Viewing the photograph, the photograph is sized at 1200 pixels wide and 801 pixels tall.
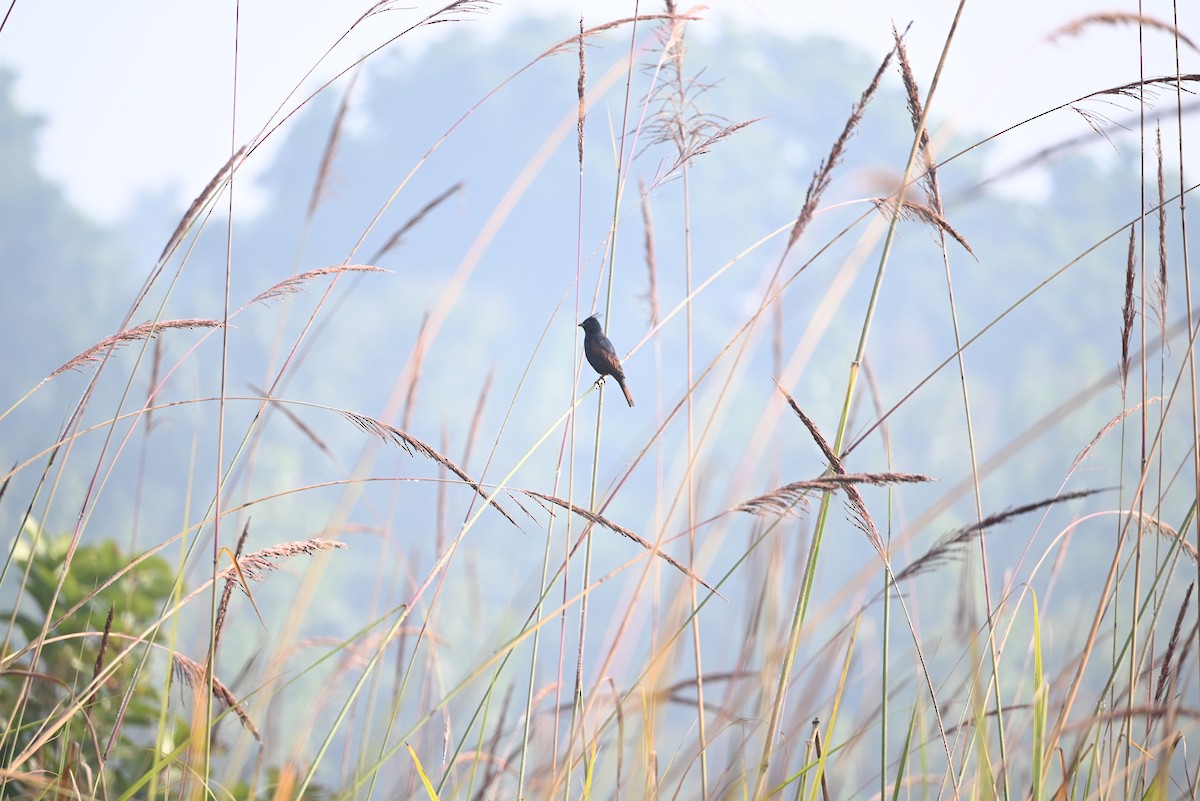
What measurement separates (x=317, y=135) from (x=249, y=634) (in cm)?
3273

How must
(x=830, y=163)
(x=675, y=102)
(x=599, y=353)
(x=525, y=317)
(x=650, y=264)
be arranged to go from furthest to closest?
(x=525, y=317), (x=599, y=353), (x=650, y=264), (x=675, y=102), (x=830, y=163)

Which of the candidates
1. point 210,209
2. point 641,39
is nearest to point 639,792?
point 210,209

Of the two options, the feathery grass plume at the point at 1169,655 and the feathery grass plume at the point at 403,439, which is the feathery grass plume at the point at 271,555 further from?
the feathery grass plume at the point at 1169,655

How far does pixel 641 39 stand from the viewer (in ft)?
5.84

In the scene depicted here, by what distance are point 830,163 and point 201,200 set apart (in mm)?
856

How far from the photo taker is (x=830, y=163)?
1218mm

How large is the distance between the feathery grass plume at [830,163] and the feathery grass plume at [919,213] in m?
0.08

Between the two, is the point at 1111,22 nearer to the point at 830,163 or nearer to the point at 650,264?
the point at 830,163

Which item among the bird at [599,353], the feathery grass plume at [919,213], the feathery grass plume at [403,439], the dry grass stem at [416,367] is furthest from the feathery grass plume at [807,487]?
the bird at [599,353]

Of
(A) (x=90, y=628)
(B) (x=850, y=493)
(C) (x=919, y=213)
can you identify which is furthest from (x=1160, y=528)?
(A) (x=90, y=628)

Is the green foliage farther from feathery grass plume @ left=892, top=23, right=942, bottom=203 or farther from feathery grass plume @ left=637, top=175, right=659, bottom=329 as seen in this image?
feathery grass plume @ left=892, top=23, right=942, bottom=203

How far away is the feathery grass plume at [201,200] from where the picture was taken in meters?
1.29

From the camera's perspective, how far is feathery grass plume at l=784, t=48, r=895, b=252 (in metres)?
1.22

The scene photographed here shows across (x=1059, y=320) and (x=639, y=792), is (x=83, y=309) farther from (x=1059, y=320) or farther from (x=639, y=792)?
(x=639, y=792)
